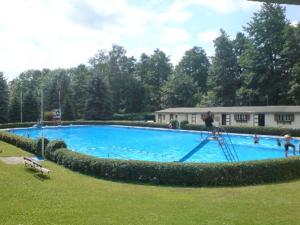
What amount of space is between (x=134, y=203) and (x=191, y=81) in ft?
185

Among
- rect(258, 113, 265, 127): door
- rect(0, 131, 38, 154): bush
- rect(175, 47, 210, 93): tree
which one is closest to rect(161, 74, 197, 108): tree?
rect(175, 47, 210, 93): tree

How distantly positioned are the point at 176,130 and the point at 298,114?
15.0 meters

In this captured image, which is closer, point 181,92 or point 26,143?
point 26,143

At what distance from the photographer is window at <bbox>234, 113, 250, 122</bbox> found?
1758 inches

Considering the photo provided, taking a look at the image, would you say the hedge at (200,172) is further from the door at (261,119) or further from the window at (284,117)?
the door at (261,119)

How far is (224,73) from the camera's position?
6328 cm

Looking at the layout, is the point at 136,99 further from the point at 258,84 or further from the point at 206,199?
the point at 206,199

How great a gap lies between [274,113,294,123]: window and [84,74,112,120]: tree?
33627mm

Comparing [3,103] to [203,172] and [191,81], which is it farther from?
[203,172]

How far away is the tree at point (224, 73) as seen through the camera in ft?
206

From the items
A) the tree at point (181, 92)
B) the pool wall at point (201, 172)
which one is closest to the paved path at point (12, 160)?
the pool wall at point (201, 172)

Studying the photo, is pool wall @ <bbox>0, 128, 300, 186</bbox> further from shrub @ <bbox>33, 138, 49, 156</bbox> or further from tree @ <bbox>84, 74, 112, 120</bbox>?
tree @ <bbox>84, 74, 112, 120</bbox>

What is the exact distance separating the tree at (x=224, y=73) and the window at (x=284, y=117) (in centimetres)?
2123

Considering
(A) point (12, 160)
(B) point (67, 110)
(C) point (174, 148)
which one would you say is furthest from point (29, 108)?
(A) point (12, 160)
